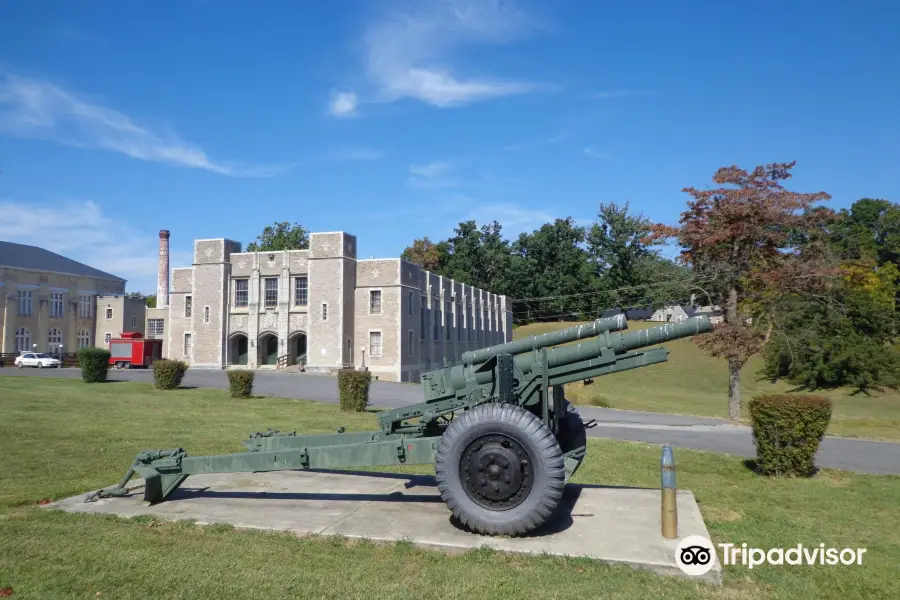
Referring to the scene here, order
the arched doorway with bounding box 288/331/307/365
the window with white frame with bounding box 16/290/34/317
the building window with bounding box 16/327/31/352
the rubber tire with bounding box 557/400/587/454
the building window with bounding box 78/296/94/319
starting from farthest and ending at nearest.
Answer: the building window with bounding box 78/296/94/319 < the window with white frame with bounding box 16/290/34/317 < the building window with bounding box 16/327/31/352 < the arched doorway with bounding box 288/331/307/365 < the rubber tire with bounding box 557/400/587/454

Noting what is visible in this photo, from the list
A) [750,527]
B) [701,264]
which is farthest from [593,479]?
[701,264]

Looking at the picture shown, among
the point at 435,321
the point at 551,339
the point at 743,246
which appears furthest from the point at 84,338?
the point at 551,339

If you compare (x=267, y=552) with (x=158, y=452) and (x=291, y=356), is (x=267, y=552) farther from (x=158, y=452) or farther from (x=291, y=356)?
(x=291, y=356)

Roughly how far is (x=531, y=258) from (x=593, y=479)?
79.7 metres

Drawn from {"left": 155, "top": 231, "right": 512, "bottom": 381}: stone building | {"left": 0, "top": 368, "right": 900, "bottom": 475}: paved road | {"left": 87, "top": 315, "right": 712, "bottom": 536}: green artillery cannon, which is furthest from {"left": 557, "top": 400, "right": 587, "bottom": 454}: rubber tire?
{"left": 155, "top": 231, "right": 512, "bottom": 381}: stone building

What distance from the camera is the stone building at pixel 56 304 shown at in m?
56.8

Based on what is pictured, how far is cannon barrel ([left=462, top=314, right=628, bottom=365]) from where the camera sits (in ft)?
22.0

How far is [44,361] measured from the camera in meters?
47.8

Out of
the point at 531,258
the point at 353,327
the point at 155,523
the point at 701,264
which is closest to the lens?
the point at 155,523

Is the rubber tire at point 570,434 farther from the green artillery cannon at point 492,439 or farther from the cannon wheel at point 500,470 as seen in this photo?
the cannon wheel at point 500,470

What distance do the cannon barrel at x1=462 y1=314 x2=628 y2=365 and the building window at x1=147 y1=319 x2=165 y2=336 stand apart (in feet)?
204

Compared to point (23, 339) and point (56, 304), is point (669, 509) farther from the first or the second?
point (56, 304)

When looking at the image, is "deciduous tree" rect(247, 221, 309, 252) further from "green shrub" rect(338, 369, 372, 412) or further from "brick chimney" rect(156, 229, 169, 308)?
"green shrub" rect(338, 369, 372, 412)

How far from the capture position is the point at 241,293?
48.4 meters
